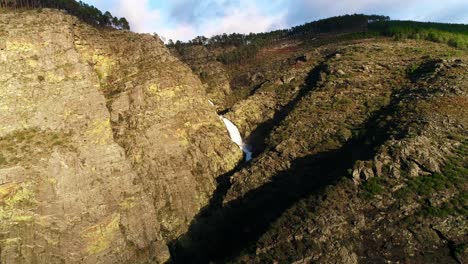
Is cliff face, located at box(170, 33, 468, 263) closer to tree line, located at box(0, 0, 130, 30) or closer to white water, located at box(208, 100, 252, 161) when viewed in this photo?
white water, located at box(208, 100, 252, 161)

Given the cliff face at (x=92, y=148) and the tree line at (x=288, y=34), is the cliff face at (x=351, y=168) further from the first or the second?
the tree line at (x=288, y=34)

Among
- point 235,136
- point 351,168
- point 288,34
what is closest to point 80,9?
point 235,136

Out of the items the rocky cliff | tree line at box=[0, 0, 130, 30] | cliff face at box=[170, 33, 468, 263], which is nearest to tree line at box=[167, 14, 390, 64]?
tree line at box=[0, 0, 130, 30]

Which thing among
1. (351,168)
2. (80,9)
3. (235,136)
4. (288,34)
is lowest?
(351,168)

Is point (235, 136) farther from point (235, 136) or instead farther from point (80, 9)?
point (80, 9)

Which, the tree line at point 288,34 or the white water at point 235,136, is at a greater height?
the tree line at point 288,34

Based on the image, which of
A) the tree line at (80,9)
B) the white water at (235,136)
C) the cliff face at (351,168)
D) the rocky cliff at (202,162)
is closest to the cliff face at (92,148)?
the rocky cliff at (202,162)

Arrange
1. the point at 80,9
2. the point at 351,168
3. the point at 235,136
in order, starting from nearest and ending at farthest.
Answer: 1. the point at 351,168
2. the point at 235,136
3. the point at 80,9
